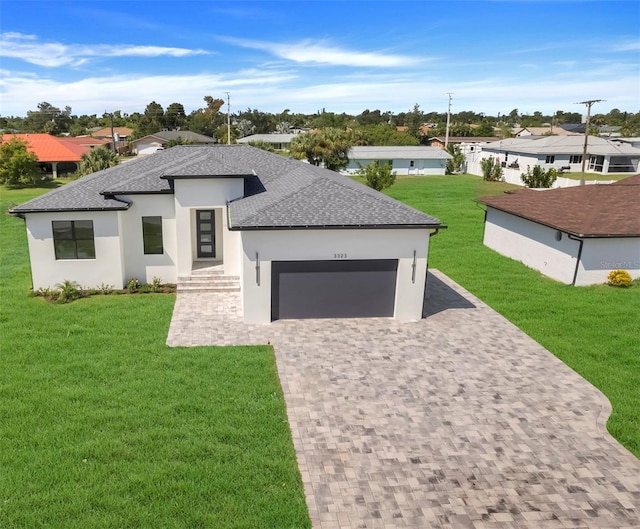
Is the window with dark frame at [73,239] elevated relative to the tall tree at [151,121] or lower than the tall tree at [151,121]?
lower

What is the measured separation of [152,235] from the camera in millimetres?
18906

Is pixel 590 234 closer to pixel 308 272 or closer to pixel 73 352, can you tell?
pixel 308 272

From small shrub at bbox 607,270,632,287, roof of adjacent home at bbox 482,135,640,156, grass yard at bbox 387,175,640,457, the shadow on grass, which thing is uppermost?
roof of adjacent home at bbox 482,135,640,156

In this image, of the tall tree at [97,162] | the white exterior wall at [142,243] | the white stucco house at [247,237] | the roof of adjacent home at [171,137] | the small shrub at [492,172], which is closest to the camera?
the white stucco house at [247,237]

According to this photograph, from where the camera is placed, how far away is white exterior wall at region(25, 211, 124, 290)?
58.2 ft

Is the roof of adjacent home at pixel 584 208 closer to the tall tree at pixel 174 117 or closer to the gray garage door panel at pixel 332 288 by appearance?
the gray garage door panel at pixel 332 288

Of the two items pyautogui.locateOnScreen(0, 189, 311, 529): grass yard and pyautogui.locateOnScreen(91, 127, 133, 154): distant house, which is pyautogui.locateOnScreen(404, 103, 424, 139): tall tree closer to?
pyautogui.locateOnScreen(91, 127, 133, 154): distant house

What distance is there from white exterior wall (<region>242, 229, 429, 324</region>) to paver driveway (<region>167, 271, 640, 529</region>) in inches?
39.9

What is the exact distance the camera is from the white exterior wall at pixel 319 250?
15469 millimetres

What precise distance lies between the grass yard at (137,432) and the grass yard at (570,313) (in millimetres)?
7458

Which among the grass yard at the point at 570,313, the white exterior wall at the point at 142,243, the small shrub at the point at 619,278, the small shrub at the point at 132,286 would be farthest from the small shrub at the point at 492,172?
the small shrub at the point at 132,286

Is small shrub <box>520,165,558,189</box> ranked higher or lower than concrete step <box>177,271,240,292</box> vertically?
higher

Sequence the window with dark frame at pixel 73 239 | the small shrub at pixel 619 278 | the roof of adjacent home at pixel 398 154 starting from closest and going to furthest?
the window with dark frame at pixel 73 239 → the small shrub at pixel 619 278 → the roof of adjacent home at pixel 398 154

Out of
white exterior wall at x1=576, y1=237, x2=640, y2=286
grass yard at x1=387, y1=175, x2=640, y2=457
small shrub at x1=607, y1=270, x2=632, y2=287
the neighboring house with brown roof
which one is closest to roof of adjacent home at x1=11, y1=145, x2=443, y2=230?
grass yard at x1=387, y1=175, x2=640, y2=457
